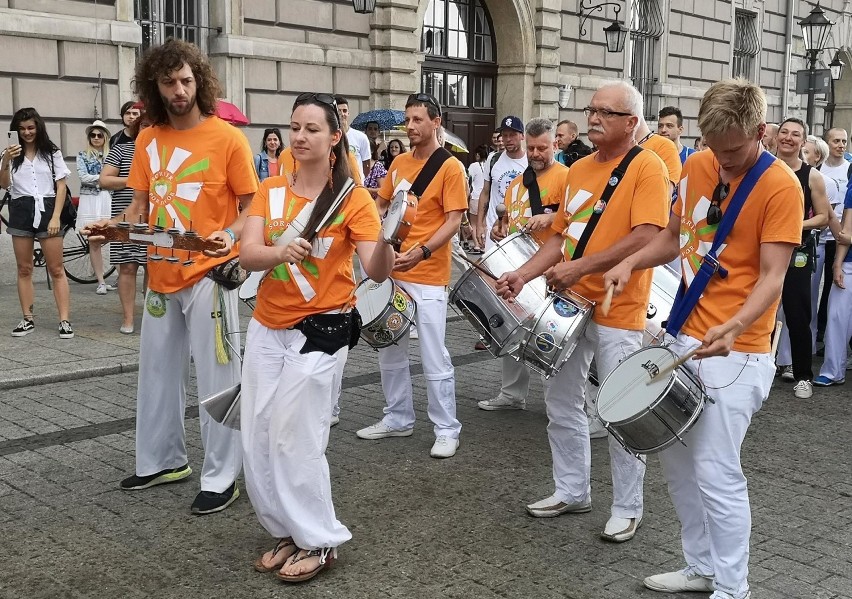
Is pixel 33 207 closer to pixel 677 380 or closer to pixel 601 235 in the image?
pixel 601 235

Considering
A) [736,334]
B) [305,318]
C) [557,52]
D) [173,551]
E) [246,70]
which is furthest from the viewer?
[557,52]

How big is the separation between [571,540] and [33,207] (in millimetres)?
6270

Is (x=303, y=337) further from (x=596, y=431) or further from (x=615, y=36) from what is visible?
(x=615, y=36)

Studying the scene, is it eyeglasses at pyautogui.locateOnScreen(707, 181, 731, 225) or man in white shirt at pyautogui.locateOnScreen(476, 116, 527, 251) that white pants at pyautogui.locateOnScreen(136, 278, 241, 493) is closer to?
eyeglasses at pyautogui.locateOnScreen(707, 181, 731, 225)

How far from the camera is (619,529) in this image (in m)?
4.55

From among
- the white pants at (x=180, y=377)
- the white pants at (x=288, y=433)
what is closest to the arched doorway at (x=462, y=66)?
the white pants at (x=180, y=377)

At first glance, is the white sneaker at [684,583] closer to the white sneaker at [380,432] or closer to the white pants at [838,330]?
the white sneaker at [380,432]

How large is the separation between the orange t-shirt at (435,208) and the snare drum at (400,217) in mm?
2168

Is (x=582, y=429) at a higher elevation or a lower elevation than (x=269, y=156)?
lower

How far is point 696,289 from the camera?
374cm

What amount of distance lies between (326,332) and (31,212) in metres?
5.85

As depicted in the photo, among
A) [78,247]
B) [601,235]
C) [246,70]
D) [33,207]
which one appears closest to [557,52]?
[246,70]

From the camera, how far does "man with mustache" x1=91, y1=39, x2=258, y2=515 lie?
4.79 metres

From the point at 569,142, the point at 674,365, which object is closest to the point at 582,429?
the point at 674,365
